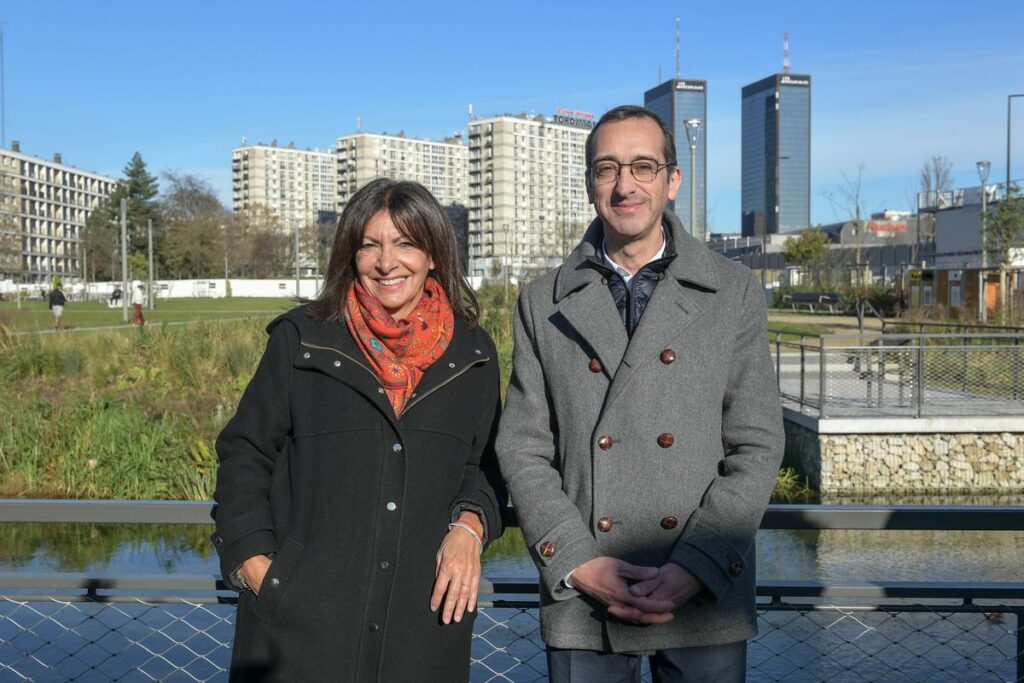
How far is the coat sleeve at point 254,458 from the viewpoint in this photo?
222 centimetres

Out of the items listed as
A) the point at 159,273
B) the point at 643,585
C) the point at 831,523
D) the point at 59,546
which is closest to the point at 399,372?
the point at 643,585

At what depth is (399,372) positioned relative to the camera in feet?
7.64

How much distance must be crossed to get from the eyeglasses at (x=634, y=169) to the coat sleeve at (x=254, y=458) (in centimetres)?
81

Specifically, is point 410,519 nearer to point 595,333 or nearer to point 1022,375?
point 595,333

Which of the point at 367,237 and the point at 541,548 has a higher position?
the point at 367,237

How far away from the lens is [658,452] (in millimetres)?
2188

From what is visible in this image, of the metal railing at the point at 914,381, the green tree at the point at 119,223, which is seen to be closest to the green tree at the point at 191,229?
the green tree at the point at 119,223

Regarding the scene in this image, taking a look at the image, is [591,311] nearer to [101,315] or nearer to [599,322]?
[599,322]

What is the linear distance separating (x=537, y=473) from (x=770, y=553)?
25.0 feet

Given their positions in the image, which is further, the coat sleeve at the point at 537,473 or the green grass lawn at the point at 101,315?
the green grass lawn at the point at 101,315

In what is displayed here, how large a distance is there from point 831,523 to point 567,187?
7966cm

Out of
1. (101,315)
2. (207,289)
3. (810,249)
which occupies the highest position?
(810,249)

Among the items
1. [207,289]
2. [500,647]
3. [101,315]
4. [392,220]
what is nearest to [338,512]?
[392,220]

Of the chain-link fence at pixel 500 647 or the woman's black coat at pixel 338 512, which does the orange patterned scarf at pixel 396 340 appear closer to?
the woman's black coat at pixel 338 512
